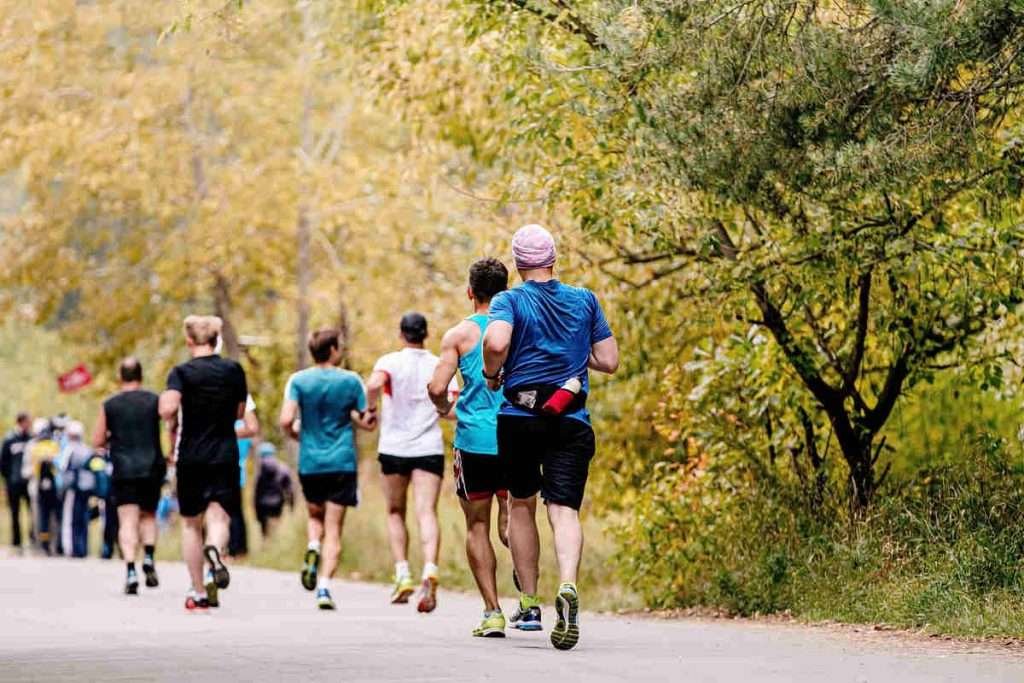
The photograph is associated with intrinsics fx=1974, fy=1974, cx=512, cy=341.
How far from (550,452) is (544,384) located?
1.08 feet

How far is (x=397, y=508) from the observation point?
1377 cm

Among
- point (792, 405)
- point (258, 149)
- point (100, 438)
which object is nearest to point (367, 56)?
point (100, 438)

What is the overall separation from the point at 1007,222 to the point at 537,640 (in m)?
3.69

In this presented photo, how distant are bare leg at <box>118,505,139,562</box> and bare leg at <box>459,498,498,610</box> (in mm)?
6232

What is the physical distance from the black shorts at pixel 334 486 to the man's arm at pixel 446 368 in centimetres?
390

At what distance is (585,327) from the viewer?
9578mm

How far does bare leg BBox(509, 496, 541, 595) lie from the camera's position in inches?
380

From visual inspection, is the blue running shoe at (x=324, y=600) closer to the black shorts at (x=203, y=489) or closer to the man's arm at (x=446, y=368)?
the black shorts at (x=203, y=489)

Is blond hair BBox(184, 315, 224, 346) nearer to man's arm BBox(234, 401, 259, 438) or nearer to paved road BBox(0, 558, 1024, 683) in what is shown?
man's arm BBox(234, 401, 259, 438)

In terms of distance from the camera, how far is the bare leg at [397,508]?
13.6 m

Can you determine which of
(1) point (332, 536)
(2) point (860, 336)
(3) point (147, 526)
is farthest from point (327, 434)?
(2) point (860, 336)

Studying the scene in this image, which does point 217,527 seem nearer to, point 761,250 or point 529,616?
point 529,616

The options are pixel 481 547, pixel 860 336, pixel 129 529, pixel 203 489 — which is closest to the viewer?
pixel 481 547

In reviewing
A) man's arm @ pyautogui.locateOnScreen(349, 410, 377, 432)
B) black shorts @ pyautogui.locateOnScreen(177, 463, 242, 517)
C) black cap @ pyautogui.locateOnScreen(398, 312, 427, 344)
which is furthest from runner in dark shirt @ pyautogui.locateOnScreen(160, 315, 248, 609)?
black cap @ pyautogui.locateOnScreen(398, 312, 427, 344)
